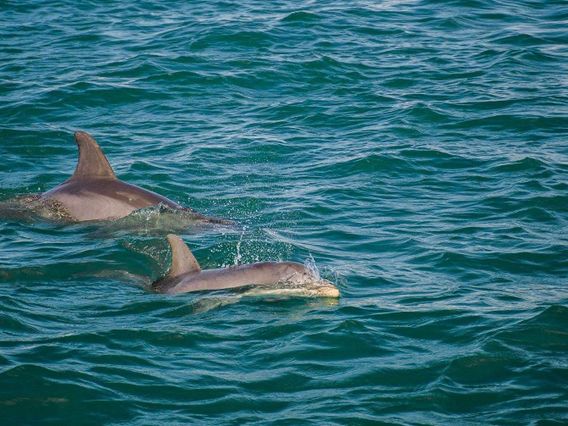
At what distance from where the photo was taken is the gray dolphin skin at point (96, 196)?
51.6 feet

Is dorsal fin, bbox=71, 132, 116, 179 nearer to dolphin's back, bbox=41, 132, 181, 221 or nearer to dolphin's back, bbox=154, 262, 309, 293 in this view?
dolphin's back, bbox=41, 132, 181, 221

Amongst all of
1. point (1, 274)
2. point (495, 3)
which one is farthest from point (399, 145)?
point (495, 3)

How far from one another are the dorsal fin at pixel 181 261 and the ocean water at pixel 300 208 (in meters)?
0.50

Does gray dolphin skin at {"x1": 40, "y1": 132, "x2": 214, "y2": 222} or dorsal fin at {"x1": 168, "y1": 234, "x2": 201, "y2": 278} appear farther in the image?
gray dolphin skin at {"x1": 40, "y1": 132, "x2": 214, "y2": 222}

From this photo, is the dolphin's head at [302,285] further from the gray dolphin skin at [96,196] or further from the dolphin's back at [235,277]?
the gray dolphin skin at [96,196]

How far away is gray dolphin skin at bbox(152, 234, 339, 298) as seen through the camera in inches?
493

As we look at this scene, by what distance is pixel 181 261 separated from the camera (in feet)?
41.8

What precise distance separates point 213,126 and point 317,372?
419 inches

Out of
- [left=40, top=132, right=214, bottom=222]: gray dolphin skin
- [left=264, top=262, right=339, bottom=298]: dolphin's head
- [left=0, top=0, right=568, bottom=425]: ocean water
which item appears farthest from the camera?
[left=40, top=132, right=214, bottom=222]: gray dolphin skin

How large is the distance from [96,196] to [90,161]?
61 cm

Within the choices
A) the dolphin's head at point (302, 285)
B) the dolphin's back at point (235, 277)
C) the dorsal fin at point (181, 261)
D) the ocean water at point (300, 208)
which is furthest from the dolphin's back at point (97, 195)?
the dolphin's head at point (302, 285)

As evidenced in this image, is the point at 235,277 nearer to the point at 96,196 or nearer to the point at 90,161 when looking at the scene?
the point at 96,196

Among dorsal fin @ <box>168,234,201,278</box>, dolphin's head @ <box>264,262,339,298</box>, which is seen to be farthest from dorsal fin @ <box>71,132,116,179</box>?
dolphin's head @ <box>264,262,339,298</box>

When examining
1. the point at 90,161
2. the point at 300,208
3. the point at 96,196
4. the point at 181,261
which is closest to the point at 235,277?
the point at 181,261
